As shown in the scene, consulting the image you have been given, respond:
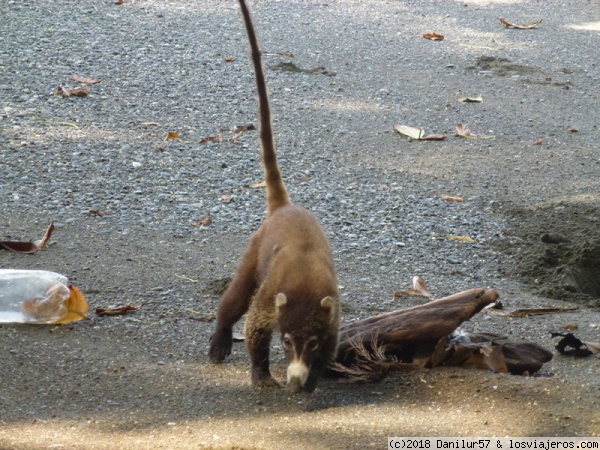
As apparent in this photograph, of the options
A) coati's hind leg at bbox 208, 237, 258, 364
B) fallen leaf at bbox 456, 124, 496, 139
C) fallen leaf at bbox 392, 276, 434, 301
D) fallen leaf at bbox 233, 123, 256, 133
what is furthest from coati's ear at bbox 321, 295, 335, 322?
fallen leaf at bbox 456, 124, 496, 139

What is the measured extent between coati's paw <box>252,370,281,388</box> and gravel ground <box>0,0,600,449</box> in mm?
81

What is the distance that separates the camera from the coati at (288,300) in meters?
4.16

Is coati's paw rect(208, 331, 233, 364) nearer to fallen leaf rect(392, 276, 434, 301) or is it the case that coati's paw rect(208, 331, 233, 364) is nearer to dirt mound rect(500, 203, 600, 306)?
fallen leaf rect(392, 276, 434, 301)

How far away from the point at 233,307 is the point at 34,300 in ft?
3.78

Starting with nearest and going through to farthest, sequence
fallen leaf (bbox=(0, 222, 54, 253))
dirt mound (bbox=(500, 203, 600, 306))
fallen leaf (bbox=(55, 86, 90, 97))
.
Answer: fallen leaf (bbox=(0, 222, 54, 253)) < dirt mound (bbox=(500, 203, 600, 306)) < fallen leaf (bbox=(55, 86, 90, 97))

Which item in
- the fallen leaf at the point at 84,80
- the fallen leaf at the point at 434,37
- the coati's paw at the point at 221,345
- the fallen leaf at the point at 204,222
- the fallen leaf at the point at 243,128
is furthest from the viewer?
the fallen leaf at the point at 434,37

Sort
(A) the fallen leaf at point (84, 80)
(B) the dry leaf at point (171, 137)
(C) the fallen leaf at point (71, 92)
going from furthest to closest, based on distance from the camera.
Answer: (A) the fallen leaf at point (84, 80) < (C) the fallen leaf at point (71, 92) < (B) the dry leaf at point (171, 137)

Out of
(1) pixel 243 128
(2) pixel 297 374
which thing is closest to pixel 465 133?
(1) pixel 243 128

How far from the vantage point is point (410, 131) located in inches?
346

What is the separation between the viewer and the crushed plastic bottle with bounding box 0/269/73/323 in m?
4.93

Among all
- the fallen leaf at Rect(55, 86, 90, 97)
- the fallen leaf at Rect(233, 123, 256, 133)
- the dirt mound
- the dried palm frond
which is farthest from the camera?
the fallen leaf at Rect(55, 86, 90, 97)

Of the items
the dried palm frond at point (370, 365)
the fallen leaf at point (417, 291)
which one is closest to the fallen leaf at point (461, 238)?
the fallen leaf at point (417, 291)

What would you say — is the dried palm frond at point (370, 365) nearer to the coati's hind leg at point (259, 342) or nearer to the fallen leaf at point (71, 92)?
the coati's hind leg at point (259, 342)

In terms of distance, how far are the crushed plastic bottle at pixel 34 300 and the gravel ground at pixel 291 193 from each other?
0.13 meters
